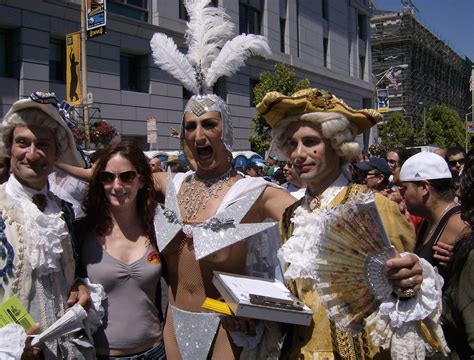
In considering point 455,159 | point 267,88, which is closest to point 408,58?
point 267,88

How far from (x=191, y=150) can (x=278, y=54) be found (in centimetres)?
2248

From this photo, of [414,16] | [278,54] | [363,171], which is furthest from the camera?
[414,16]

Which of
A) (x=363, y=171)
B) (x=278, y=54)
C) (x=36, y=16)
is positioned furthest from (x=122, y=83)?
(x=363, y=171)

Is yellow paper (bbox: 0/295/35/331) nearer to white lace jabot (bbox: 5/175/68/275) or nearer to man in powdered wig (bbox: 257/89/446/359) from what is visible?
white lace jabot (bbox: 5/175/68/275)

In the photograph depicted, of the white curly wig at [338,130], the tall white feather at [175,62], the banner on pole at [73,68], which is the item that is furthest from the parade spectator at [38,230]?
the banner on pole at [73,68]

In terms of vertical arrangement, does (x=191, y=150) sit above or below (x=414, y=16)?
below

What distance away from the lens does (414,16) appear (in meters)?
53.7

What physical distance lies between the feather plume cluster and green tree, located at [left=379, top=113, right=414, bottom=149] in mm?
37439

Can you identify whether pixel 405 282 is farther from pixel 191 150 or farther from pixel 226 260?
pixel 191 150

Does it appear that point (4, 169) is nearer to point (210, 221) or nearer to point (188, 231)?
point (188, 231)

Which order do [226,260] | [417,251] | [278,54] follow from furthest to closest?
[278,54]
[417,251]
[226,260]

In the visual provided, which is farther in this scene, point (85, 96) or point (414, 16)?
point (414, 16)

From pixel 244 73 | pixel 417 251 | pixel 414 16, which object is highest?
pixel 414 16

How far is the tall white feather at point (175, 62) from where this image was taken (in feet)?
10.8
